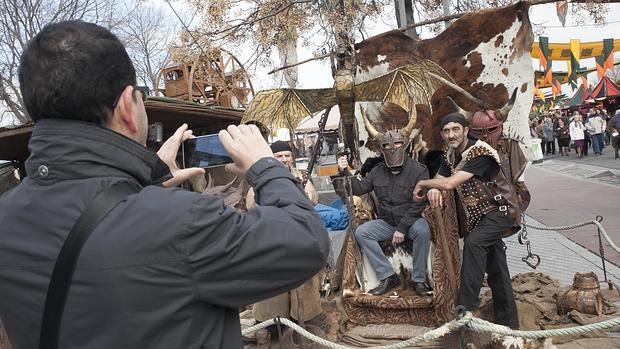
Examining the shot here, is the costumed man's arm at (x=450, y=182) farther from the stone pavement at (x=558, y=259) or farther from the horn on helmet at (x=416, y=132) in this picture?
the stone pavement at (x=558, y=259)

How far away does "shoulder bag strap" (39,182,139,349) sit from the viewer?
1055mm

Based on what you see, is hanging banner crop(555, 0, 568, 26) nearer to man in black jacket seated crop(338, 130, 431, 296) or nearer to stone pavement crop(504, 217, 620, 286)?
stone pavement crop(504, 217, 620, 286)

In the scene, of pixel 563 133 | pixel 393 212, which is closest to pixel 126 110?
pixel 393 212

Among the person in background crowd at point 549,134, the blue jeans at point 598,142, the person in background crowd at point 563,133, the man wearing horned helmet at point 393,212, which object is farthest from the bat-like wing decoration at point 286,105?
the person in background crowd at point 549,134

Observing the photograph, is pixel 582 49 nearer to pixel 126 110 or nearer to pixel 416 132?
→ pixel 416 132

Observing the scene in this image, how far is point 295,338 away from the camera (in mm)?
4805

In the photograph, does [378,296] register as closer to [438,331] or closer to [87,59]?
[438,331]

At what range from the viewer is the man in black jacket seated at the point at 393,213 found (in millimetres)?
4730

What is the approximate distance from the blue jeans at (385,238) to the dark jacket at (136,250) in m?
3.69

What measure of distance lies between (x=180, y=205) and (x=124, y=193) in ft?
0.44

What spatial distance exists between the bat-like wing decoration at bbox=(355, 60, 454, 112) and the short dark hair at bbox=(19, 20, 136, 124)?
13.6 feet

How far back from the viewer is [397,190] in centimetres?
507

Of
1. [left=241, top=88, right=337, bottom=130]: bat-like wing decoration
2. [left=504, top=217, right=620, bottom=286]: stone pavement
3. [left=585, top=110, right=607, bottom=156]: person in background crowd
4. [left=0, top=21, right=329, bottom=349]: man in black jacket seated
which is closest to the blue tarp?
[left=504, top=217, right=620, bottom=286]: stone pavement

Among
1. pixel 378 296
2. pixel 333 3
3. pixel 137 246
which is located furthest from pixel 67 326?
pixel 333 3
